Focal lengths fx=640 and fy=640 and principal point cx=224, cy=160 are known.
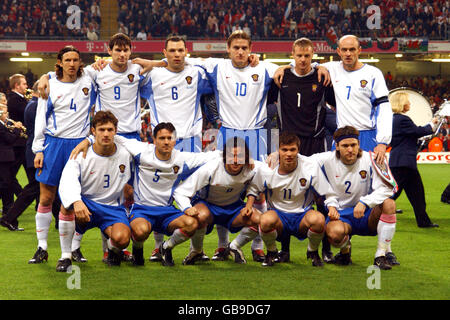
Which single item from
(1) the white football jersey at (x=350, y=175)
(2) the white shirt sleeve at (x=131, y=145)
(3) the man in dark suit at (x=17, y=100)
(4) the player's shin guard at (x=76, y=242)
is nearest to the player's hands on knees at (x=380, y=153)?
(1) the white football jersey at (x=350, y=175)

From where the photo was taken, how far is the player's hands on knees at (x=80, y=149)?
5.58 metres

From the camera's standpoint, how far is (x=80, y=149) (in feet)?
18.4

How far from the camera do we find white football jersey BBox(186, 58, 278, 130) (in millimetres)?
6234

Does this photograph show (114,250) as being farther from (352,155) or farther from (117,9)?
(117,9)

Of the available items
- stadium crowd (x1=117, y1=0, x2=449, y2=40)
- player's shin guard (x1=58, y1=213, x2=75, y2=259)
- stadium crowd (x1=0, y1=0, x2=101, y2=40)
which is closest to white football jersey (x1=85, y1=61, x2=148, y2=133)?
player's shin guard (x1=58, y1=213, x2=75, y2=259)

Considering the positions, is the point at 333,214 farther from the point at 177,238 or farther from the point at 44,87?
the point at 44,87

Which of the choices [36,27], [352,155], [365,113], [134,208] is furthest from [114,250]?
[36,27]

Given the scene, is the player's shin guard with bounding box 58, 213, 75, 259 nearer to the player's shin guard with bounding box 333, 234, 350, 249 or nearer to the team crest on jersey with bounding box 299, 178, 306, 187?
the team crest on jersey with bounding box 299, 178, 306, 187

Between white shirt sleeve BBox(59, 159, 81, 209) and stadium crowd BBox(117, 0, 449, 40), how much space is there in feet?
70.4

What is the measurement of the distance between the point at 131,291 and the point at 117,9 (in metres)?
24.7

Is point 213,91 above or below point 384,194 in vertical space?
above

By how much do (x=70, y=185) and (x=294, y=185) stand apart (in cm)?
194
